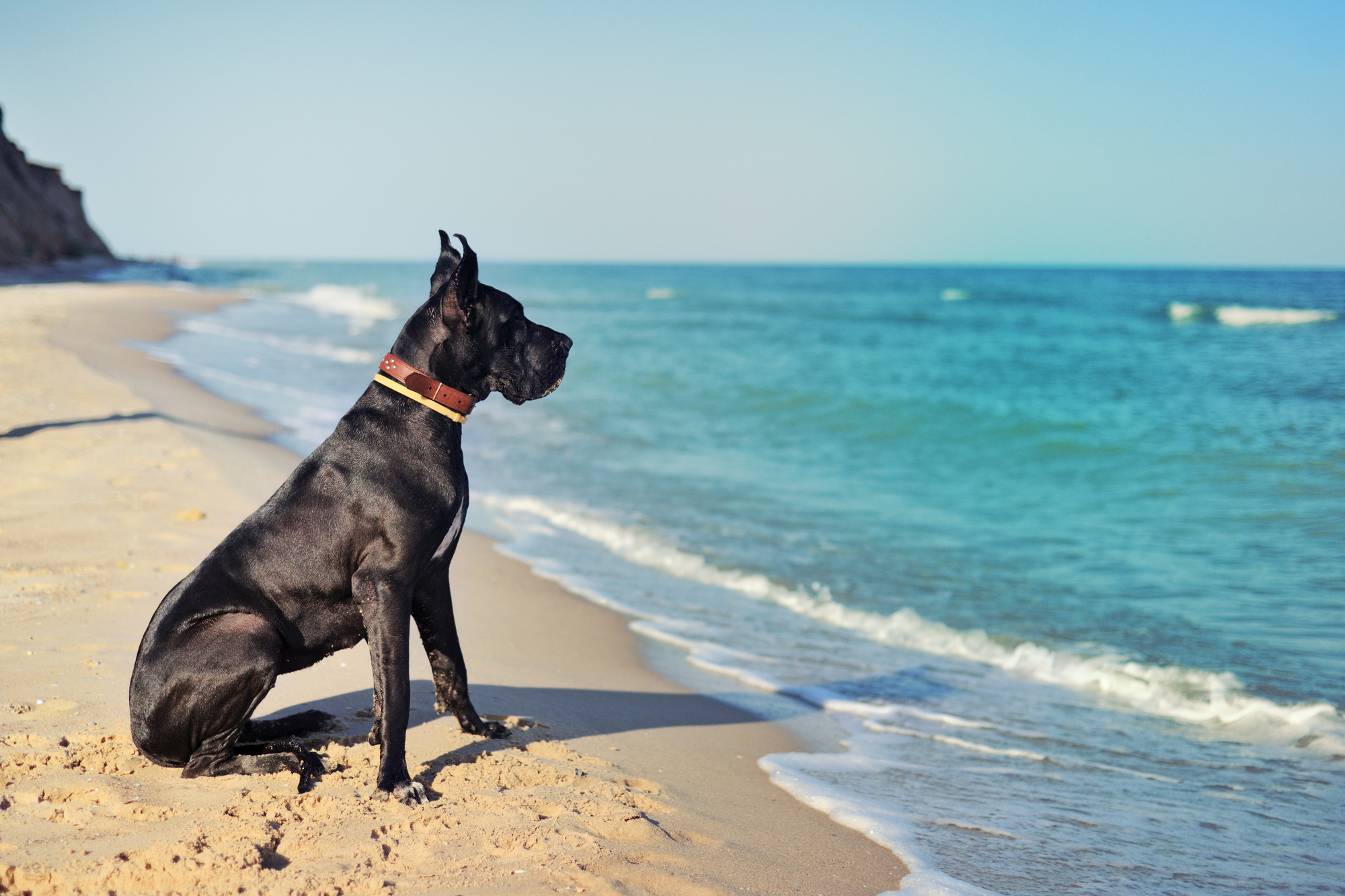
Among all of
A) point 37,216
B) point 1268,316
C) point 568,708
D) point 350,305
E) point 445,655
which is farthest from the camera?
point 37,216

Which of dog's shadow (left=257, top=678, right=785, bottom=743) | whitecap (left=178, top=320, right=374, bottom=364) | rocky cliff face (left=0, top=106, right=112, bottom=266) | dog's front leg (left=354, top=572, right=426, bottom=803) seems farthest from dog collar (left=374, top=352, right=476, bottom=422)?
rocky cliff face (left=0, top=106, right=112, bottom=266)

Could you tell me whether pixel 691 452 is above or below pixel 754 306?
below

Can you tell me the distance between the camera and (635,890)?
2.61m

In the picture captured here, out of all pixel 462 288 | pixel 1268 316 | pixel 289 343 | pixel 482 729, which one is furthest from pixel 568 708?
pixel 1268 316

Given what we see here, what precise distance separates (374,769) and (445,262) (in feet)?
6.18

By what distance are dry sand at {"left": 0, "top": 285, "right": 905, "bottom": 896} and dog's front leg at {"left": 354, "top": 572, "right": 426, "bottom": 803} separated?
0.31ft

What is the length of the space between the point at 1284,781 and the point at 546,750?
138 inches

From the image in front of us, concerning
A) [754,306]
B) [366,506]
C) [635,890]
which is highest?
[754,306]

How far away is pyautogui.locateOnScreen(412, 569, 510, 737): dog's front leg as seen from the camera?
11.1 feet

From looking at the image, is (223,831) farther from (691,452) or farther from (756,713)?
(691,452)

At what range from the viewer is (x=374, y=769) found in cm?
327

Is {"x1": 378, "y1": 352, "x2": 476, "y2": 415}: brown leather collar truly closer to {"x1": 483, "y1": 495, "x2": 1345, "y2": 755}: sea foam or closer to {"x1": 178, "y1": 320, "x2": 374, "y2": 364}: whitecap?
{"x1": 483, "y1": 495, "x2": 1345, "y2": 755}: sea foam

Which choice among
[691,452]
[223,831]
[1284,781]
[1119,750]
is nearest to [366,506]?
[223,831]

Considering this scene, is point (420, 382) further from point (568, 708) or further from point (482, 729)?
point (568, 708)
